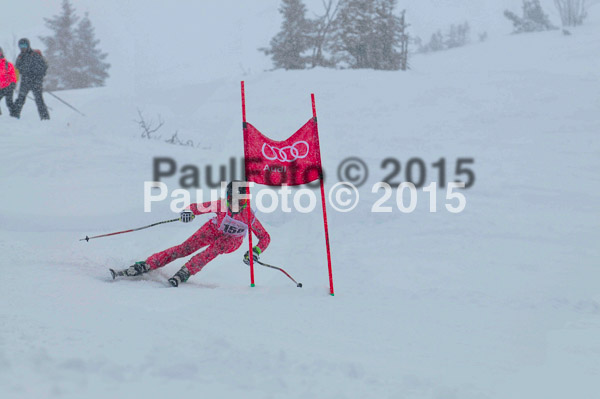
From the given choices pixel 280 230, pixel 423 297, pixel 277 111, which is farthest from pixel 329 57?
pixel 423 297

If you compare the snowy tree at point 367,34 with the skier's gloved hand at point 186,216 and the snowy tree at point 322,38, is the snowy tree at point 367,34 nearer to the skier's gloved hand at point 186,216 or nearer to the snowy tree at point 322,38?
the snowy tree at point 322,38

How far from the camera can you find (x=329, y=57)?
2581 cm

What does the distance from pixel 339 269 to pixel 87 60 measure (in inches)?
1189

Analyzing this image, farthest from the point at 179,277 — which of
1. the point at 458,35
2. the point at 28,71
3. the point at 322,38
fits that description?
the point at 458,35

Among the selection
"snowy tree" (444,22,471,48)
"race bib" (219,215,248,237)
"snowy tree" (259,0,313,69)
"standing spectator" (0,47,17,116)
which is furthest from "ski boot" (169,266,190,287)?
"snowy tree" (444,22,471,48)

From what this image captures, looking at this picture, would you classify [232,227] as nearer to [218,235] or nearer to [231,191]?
[218,235]

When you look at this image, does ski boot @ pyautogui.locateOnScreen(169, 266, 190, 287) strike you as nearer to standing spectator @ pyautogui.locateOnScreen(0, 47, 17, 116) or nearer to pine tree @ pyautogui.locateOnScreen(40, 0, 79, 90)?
standing spectator @ pyautogui.locateOnScreen(0, 47, 17, 116)

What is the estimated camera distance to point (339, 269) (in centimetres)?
633

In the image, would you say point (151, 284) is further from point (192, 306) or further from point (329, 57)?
point (329, 57)

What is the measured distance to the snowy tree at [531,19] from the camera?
40375 millimetres

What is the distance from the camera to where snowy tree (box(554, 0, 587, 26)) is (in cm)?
3672

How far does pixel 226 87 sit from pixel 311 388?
1684 cm

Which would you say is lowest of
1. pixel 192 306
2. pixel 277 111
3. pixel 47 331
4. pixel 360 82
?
pixel 192 306

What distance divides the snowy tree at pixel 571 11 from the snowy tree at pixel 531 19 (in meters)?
1.87
